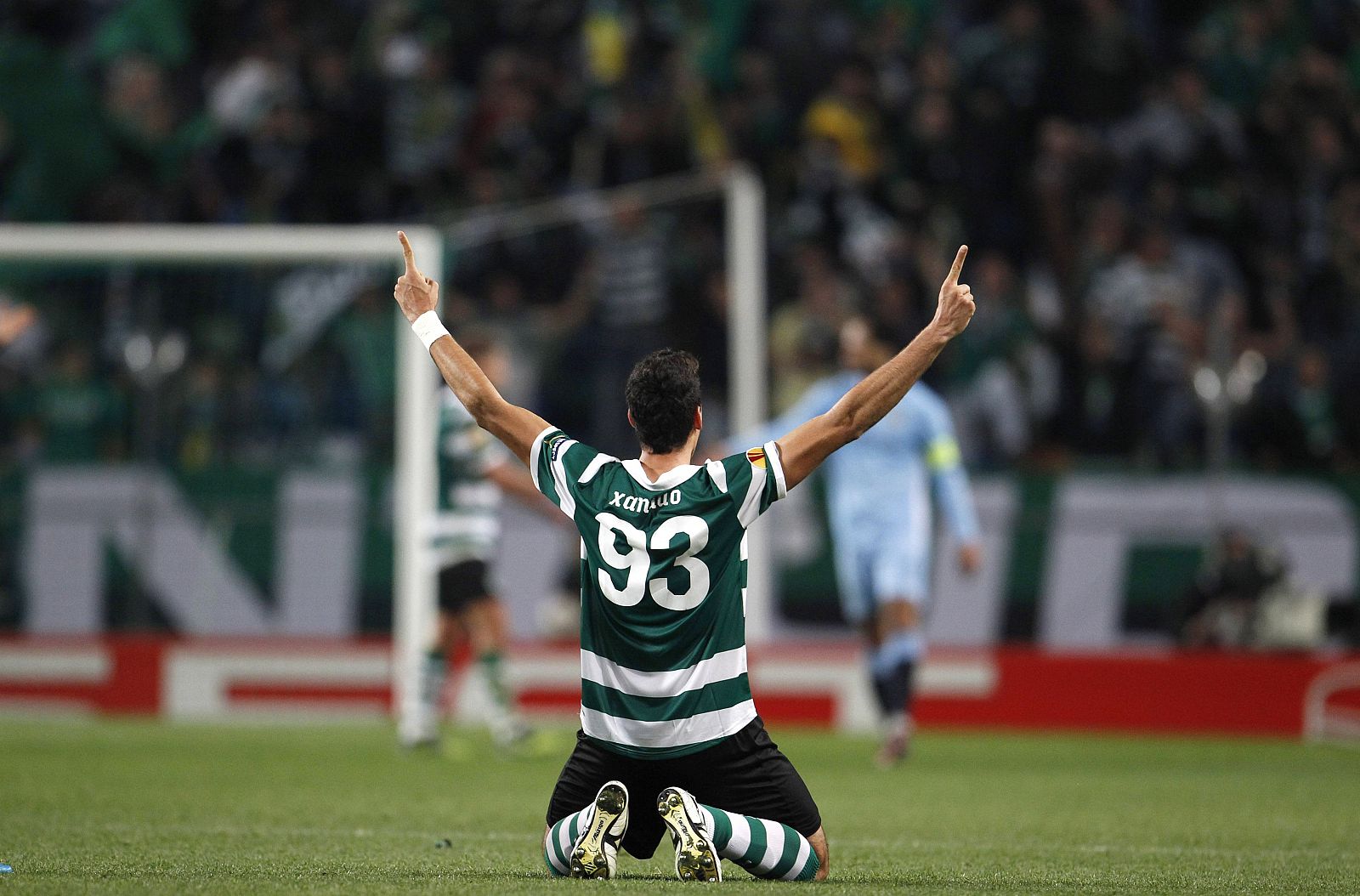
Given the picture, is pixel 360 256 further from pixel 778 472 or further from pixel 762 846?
pixel 762 846

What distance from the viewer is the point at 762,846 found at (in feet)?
15.9

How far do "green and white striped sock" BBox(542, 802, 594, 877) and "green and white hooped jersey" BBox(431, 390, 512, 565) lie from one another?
5.45 meters

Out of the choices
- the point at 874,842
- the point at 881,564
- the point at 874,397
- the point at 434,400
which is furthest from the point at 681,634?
the point at 434,400

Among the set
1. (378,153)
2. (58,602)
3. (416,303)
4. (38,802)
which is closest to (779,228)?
(378,153)

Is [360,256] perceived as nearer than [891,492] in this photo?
No

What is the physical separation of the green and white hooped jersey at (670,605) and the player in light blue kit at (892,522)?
16.9ft

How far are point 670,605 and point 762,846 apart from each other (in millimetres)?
667

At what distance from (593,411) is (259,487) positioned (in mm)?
2678

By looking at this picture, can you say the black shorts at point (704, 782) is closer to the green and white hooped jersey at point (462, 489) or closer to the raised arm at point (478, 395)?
the raised arm at point (478, 395)

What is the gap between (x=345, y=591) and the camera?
13.7 meters

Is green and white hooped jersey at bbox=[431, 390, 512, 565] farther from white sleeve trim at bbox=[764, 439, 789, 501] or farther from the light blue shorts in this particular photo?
white sleeve trim at bbox=[764, 439, 789, 501]

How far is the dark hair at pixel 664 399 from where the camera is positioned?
4.89 m

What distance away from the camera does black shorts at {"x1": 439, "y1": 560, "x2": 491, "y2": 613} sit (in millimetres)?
10578

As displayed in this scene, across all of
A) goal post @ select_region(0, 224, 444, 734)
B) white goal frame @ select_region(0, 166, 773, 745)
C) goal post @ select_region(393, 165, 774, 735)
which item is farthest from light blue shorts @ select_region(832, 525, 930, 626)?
goal post @ select_region(0, 224, 444, 734)
